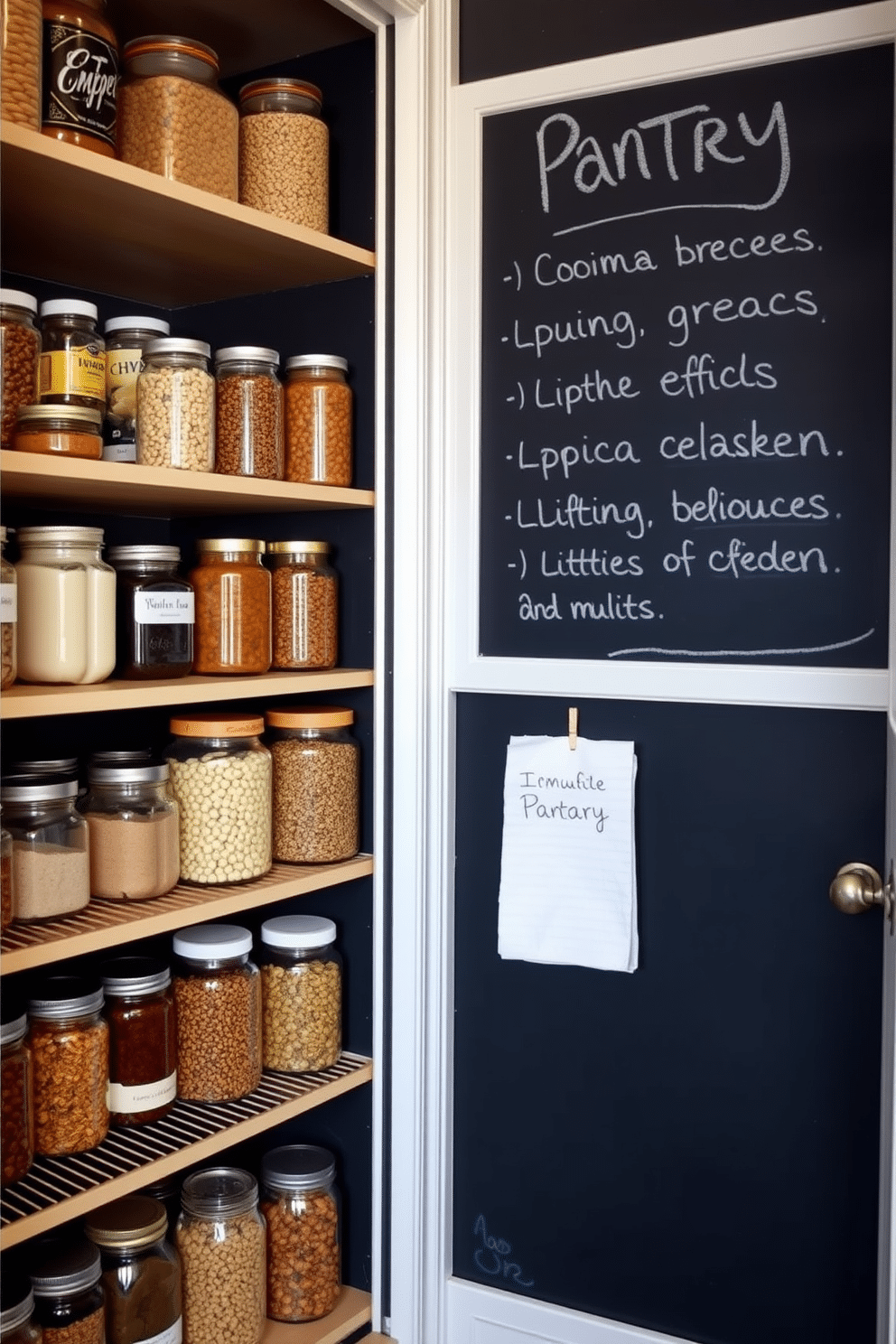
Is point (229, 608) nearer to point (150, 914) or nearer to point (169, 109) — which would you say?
point (150, 914)

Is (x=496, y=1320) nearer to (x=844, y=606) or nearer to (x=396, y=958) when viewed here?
(x=396, y=958)

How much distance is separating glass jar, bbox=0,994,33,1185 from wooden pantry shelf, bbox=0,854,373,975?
0.26ft

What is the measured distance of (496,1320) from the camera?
183 centimetres

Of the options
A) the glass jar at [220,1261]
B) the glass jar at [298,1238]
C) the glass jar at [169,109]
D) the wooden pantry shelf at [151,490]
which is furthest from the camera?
the glass jar at [298,1238]

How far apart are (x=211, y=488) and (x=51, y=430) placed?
22 centimetres

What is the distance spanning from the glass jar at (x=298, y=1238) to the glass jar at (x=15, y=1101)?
47 cm

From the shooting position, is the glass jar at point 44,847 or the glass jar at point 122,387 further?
the glass jar at point 122,387

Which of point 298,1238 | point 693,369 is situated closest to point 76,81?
point 693,369

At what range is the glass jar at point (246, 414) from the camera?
1701 millimetres

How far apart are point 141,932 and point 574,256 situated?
106 centimetres

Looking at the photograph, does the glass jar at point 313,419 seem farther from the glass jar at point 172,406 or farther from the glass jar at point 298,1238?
the glass jar at point 298,1238

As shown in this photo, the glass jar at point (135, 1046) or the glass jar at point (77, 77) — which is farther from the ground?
the glass jar at point (77, 77)

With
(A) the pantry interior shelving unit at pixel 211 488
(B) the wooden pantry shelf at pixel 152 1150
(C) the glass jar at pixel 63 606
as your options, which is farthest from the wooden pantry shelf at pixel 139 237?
(B) the wooden pantry shelf at pixel 152 1150

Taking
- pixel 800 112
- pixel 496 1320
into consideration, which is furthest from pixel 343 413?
pixel 496 1320
